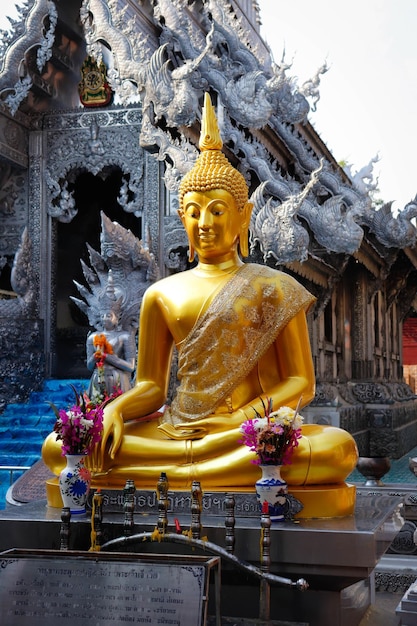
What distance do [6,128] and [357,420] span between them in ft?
18.5

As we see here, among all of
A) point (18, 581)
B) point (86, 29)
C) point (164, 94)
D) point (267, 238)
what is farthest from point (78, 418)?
point (86, 29)

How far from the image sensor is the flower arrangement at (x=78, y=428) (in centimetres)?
368

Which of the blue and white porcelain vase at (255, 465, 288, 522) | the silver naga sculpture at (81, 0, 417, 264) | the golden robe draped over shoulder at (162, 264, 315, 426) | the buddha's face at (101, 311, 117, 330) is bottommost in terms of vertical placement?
the blue and white porcelain vase at (255, 465, 288, 522)

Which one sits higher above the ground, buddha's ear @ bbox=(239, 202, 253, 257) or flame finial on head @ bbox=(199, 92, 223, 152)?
flame finial on head @ bbox=(199, 92, 223, 152)

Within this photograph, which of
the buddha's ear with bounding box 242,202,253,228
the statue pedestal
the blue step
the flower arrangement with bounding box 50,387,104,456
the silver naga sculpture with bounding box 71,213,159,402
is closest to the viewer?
the statue pedestal

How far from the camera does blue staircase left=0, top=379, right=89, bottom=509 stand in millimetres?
7770

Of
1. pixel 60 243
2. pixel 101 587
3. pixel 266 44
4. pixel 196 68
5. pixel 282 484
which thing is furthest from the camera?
pixel 266 44

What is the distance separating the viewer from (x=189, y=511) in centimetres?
371

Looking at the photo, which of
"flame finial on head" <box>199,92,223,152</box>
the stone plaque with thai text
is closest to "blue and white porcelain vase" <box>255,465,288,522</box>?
the stone plaque with thai text

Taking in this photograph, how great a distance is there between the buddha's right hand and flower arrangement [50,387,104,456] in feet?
0.33

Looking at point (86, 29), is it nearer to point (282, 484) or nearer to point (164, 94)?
point (164, 94)

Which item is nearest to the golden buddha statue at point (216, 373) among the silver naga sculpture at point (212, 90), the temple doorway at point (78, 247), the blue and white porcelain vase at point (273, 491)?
the blue and white porcelain vase at point (273, 491)

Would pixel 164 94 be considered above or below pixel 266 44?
below

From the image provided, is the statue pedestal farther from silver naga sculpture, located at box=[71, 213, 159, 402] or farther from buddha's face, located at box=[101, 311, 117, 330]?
buddha's face, located at box=[101, 311, 117, 330]
